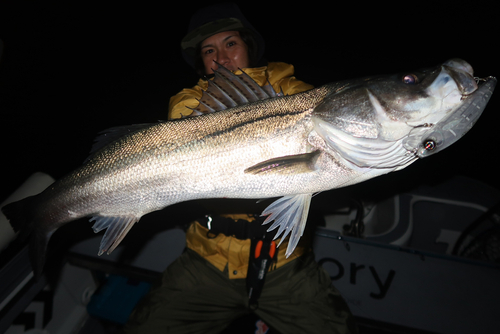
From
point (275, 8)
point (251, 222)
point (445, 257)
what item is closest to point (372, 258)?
point (445, 257)

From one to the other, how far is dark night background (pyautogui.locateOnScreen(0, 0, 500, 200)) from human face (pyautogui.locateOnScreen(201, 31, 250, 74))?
230 cm

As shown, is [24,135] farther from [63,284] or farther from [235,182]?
[235,182]

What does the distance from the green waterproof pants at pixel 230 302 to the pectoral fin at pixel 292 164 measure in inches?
46.6

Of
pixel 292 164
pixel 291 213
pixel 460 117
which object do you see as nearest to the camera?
pixel 460 117

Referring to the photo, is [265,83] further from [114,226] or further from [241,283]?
[241,283]

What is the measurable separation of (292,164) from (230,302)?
148cm

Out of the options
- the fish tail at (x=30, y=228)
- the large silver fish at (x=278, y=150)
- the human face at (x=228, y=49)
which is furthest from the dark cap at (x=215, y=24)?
the fish tail at (x=30, y=228)

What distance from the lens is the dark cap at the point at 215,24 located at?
2.41 metres

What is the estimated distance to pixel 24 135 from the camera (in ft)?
34.4

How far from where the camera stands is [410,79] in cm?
112

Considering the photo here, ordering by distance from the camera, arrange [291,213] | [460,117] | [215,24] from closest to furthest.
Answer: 1. [460,117]
2. [291,213]
3. [215,24]

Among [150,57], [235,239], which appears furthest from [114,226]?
[150,57]

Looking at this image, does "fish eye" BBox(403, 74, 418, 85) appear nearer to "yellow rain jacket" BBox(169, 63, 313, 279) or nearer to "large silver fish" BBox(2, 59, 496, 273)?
"large silver fish" BBox(2, 59, 496, 273)

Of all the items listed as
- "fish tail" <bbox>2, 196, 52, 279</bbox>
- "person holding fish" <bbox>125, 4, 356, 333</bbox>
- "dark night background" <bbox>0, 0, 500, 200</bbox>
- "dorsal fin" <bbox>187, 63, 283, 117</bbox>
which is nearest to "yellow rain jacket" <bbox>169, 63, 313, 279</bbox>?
"person holding fish" <bbox>125, 4, 356, 333</bbox>
